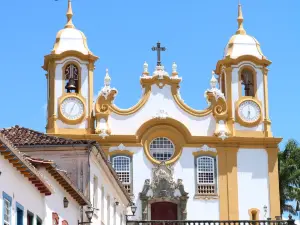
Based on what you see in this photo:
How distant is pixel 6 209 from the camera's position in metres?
25.1

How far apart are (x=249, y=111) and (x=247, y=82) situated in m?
2.13

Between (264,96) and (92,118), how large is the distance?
9950 millimetres

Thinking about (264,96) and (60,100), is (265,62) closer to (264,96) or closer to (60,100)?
(264,96)

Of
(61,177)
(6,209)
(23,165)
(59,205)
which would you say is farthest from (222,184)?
(6,209)

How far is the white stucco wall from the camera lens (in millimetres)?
57406

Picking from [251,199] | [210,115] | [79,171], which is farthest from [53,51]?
[79,171]

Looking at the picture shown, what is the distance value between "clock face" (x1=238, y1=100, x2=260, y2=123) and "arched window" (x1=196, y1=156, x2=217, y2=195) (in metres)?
3.25

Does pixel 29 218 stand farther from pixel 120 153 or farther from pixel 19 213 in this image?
pixel 120 153

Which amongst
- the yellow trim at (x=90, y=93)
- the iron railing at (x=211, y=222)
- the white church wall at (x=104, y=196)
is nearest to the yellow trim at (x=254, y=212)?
the iron railing at (x=211, y=222)

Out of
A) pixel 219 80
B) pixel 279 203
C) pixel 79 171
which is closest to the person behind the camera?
pixel 79 171

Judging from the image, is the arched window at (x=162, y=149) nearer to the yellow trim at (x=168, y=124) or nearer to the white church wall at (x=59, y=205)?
the yellow trim at (x=168, y=124)

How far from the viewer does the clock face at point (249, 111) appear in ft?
→ 197

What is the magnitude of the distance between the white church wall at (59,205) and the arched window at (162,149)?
24574mm

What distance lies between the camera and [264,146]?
58844mm
